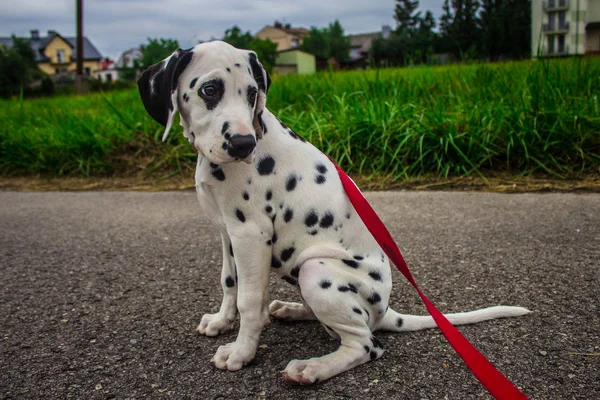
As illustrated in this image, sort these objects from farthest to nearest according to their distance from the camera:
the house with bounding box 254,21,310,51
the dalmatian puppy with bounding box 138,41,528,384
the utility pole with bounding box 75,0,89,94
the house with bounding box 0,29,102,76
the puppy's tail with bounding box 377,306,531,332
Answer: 1. the house with bounding box 254,21,310,51
2. the house with bounding box 0,29,102,76
3. the utility pole with bounding box 75,0,89,94
4. the puppy's tail with bounding box 377,306,531,332
5. the dalmatian puppy with bounding box 138,41,528,384

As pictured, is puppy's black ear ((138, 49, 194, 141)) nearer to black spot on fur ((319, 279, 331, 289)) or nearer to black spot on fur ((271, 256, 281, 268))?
black spot on fur ((271, 256, 281, 268))

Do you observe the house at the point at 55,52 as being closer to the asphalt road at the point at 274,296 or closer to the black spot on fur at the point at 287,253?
the asphalt road at the point at 274,296

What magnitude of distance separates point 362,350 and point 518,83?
4771mm

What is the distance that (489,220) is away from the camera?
143 inches

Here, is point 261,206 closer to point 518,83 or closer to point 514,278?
point 514,278

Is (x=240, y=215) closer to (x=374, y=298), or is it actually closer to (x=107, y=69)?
(x=374, y=298)

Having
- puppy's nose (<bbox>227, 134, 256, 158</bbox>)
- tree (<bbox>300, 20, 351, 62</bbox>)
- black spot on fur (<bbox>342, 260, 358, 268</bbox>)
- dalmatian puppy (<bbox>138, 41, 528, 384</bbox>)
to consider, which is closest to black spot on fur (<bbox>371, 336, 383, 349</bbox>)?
dalmatian puppy (<bbox>138, 41, 528, 384</bbox>)

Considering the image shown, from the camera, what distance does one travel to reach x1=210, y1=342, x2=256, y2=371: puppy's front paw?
1.93 m

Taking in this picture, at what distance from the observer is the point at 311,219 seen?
1.93 metres

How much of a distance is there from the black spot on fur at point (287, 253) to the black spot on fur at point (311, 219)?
0.11 metres

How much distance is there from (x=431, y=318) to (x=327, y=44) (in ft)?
226

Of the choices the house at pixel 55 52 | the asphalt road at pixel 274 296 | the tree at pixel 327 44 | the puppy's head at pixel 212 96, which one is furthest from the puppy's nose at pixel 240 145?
the house at pixel 55 52

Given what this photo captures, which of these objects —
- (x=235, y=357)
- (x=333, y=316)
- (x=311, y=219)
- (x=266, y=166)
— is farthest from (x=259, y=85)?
(x=235, y=357)

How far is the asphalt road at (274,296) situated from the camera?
184 cm
